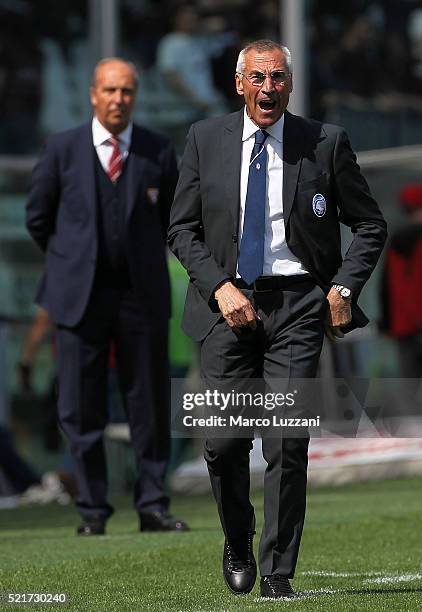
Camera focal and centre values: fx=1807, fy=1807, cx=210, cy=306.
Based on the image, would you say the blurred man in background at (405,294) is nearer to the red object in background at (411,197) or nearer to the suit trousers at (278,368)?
the red object in background at (411,197)

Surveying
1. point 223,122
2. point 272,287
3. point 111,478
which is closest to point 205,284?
point 272,287

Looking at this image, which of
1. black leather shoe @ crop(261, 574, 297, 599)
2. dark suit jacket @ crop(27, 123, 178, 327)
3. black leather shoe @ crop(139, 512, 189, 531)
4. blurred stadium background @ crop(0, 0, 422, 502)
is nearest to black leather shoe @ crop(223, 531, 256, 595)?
black leather shoe @ crop(261, 574, 297, 599)

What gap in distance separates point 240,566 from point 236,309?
3.18ft

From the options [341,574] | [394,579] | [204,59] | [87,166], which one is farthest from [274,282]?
[204,59]

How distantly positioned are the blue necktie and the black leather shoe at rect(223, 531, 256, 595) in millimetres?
952

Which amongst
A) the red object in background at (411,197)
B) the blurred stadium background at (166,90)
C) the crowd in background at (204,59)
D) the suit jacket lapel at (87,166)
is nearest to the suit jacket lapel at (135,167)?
the suit jacket lapel at (87,166)

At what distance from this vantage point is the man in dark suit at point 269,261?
20.8 feet

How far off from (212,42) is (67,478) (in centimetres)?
492

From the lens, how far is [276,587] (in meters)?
6.27

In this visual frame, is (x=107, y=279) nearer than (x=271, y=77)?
No

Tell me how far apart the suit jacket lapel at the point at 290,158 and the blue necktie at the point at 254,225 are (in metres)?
0.07

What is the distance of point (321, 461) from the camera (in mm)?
12758

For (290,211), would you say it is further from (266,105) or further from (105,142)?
(105,142)

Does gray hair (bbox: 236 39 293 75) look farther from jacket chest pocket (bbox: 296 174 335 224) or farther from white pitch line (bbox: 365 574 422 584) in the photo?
white pitch line (bbox: 365 574 422 584)
